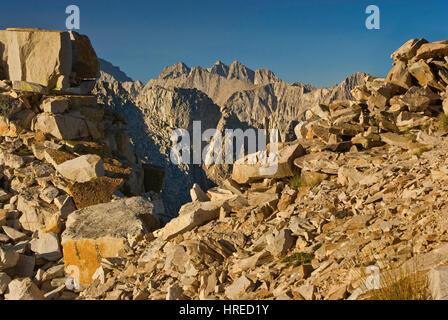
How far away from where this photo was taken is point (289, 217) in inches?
314

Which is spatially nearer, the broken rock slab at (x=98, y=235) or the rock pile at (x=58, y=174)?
the broken rock slab at (x=98, y=235)

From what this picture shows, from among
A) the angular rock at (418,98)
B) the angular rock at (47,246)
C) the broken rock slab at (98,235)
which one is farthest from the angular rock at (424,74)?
the angular rock at (47,246)

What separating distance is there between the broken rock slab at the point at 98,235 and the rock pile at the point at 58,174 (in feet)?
0.09

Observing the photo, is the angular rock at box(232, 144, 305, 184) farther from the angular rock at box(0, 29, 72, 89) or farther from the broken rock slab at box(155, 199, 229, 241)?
the angular rock at box(0, 29, 72, 89)

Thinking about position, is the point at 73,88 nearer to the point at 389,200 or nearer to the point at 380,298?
the point at 389,200

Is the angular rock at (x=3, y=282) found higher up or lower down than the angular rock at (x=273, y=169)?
lower down

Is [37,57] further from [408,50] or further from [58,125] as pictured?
[408,50]

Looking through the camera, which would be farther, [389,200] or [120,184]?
[120,184]

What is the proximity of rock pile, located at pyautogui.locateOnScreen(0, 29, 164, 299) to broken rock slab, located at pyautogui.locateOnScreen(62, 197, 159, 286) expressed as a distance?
0.03 metres

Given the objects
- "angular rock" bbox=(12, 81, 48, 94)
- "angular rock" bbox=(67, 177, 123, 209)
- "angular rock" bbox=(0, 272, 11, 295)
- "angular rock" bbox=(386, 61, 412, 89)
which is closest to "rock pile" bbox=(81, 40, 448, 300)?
"angular rock" bbox=(386, 61, 412, 89)

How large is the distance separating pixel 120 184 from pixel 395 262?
11752 mm

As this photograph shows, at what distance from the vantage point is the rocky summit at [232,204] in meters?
5.73

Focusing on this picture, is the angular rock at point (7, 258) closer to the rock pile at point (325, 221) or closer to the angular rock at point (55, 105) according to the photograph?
the rock pile at point (325, 221)

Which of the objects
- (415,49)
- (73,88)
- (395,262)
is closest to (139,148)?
(73,88)
